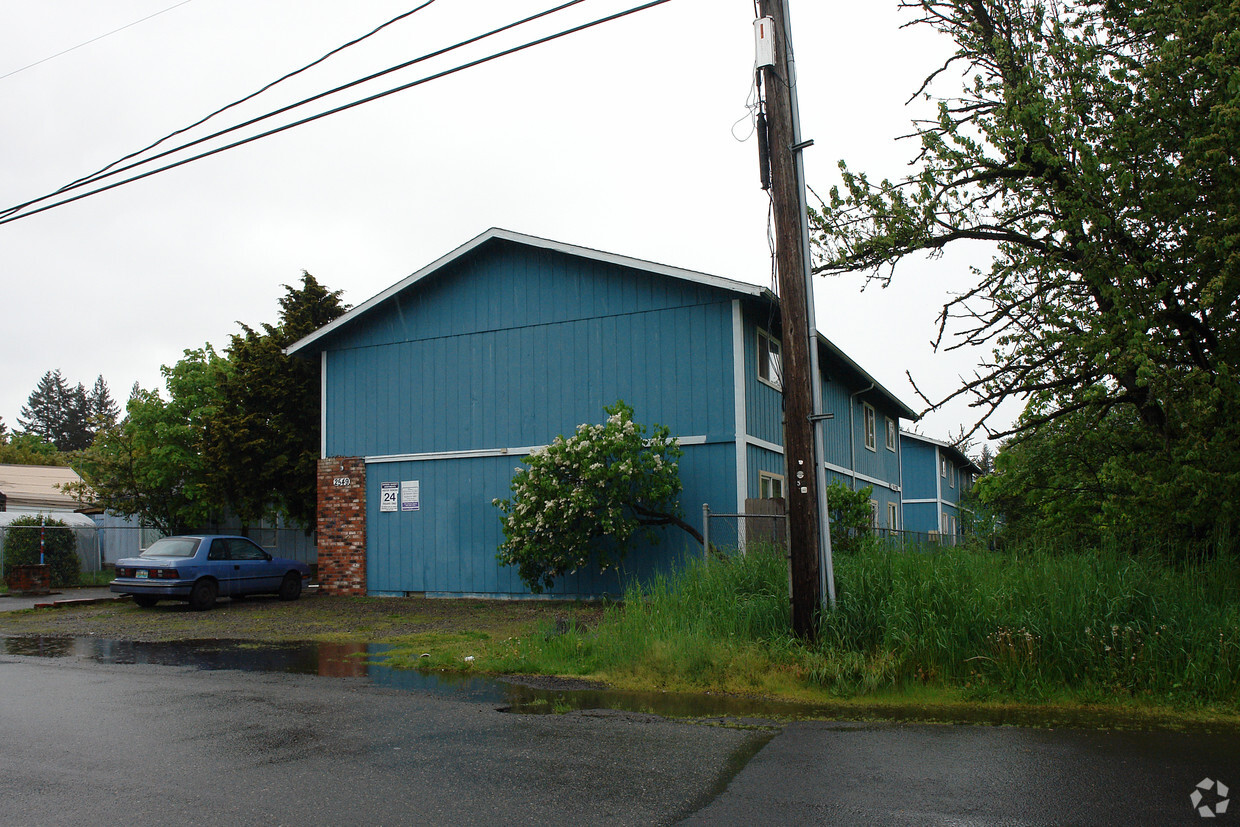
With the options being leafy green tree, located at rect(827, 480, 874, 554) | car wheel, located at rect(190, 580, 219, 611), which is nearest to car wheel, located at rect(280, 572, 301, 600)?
car wheel, located at rect(190, 580, 219, 611)

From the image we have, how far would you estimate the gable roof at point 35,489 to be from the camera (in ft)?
123

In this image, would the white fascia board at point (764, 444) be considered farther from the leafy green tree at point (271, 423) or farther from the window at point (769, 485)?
the leafy green tree at point (271, 423)

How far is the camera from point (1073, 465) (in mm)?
11367

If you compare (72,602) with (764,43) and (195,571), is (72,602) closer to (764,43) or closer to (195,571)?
(195,571)

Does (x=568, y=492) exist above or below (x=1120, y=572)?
above

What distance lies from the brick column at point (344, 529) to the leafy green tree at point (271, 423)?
5.79 meters

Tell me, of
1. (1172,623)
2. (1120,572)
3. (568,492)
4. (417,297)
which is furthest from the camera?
(417,297)

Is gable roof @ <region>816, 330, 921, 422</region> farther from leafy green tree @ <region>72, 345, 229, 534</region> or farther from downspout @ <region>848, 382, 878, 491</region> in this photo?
leafy green tree @ <region>72, 345, 229, 534</region>

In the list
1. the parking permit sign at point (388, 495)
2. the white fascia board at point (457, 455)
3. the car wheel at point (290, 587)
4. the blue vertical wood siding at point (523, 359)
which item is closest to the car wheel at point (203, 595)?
the car wheel at point (290, 587)

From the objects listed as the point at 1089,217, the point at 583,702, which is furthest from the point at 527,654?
the point at 1089,217

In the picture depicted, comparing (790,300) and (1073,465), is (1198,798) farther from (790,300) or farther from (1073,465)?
(1073,465)

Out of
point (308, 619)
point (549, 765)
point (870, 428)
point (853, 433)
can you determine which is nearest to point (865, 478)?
point (853, 433)

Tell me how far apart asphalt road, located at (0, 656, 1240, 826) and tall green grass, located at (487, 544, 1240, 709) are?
1.21 metres

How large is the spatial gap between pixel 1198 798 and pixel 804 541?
4.04 m
